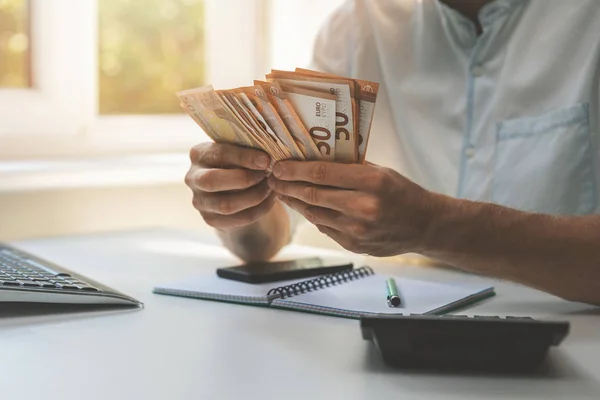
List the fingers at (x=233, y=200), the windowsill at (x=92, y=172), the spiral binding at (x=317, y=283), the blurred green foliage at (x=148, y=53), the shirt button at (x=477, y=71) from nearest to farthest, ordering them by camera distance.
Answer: the spiral binding at (x=317, y=283)
the fingers at (x=233, y=200)
the shirt button at (x=477, y=71)
the windowsill at (x=92, y=172)
the blurred green foliage at (x=148, y=53)

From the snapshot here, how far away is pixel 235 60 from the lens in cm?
241

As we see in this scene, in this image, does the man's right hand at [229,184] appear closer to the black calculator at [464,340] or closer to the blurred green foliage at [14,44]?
the black calculator at [464,340]

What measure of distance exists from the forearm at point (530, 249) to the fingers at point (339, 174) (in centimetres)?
12

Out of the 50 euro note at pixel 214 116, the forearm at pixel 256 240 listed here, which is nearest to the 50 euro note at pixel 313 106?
the 50 euro note at pixel 214 116

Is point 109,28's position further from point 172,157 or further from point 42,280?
point 42,280

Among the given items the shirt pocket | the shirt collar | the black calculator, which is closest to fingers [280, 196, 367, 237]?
the black calculator

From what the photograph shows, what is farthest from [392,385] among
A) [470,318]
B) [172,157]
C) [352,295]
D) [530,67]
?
[172,157]

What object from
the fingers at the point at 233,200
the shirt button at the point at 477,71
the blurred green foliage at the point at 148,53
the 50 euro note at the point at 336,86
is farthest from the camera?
the blurred green foliage at the point at 148,53

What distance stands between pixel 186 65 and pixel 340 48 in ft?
2.44

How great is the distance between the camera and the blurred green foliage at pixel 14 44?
6.59ft

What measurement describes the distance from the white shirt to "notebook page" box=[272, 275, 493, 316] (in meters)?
0.32

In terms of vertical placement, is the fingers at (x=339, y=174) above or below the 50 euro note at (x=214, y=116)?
below

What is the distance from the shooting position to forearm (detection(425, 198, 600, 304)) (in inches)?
44.3

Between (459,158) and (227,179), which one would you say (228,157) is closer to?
(227,179)
